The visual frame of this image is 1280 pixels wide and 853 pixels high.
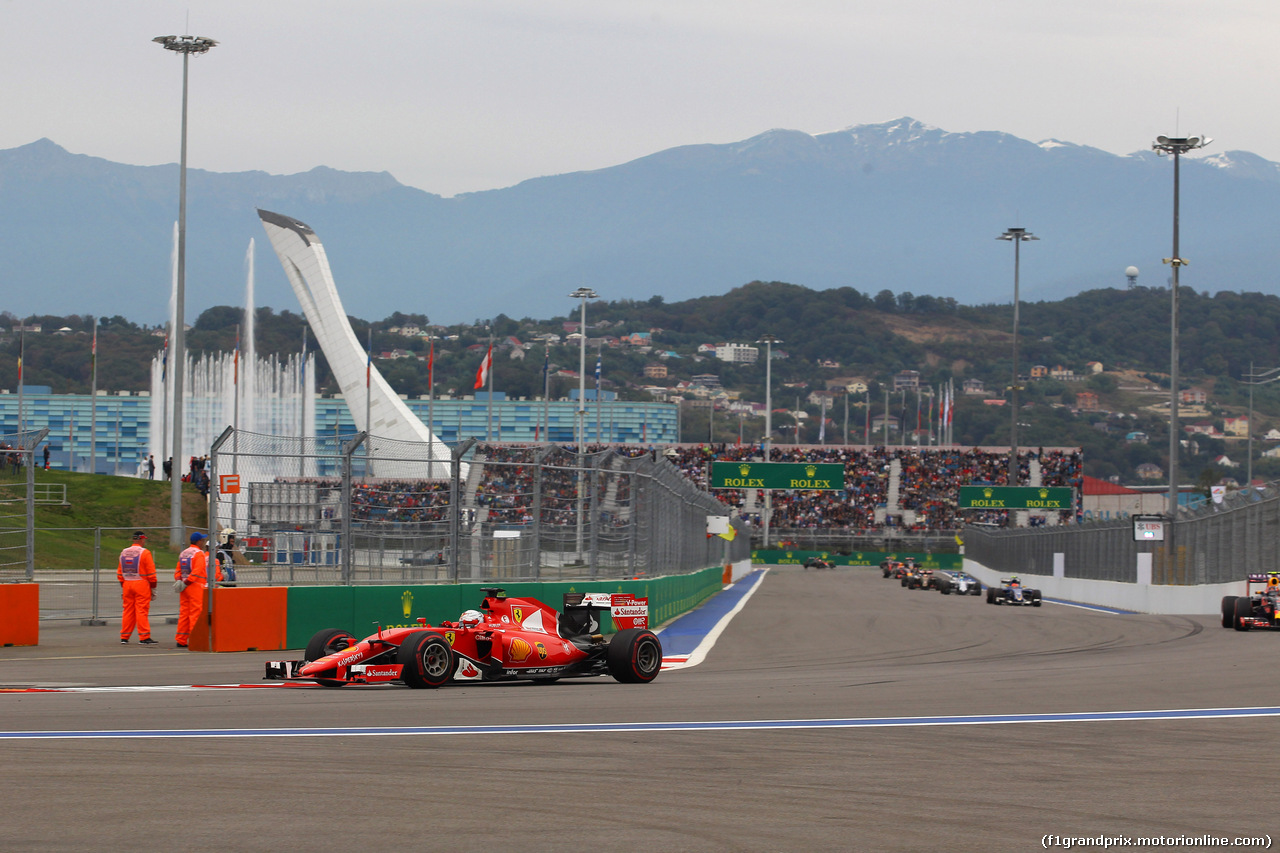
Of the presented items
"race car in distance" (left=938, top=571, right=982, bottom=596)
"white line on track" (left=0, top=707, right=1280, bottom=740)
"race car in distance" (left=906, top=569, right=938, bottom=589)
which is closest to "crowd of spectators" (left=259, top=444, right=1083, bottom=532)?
"race car in distance" (left=906, top=569, right=938, bottom=589)

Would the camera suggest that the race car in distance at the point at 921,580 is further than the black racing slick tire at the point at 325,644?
Yes

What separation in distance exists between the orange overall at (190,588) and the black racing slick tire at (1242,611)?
14.5 meters

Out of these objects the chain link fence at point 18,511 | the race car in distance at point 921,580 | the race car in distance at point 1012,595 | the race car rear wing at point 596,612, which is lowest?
the race car in distance at point 921,580

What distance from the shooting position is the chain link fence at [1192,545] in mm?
24688

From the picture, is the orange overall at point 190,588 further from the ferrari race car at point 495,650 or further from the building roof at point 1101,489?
the building roof at point 1101,489

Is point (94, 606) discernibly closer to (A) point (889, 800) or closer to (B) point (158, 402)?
(A) point (889, 800)

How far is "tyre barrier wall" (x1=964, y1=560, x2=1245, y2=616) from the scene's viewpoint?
90.9 ft

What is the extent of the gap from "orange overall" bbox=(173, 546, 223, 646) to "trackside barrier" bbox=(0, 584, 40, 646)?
1541 mm

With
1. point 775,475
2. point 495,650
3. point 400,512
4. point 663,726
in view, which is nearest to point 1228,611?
point 400,512

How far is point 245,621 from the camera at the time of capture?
50.2ft

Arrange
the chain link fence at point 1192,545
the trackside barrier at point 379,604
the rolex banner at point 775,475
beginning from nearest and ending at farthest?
the trackside barrier at point 379,604 → the chain link fence at point 1192,545 → the rolex banner at point 775,475

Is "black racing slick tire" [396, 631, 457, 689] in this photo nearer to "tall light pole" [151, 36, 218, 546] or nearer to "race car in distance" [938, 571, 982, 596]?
"tall light pole" [151, 36, 218, 546]

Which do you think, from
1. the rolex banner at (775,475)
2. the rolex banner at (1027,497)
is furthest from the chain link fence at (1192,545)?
the rolex banner at (1027,497)

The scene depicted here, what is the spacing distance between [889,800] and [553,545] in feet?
38.8
